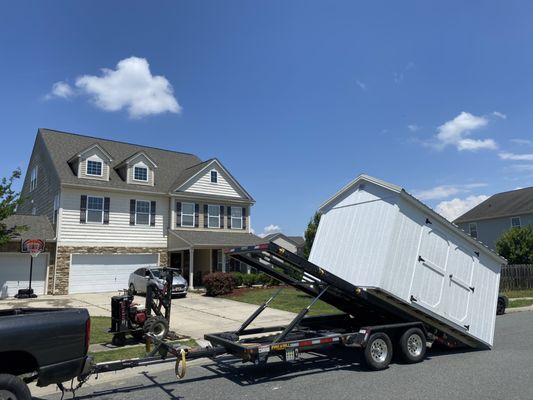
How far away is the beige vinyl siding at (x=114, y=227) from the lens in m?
24.3

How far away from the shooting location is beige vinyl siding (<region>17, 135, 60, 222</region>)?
1013 inches

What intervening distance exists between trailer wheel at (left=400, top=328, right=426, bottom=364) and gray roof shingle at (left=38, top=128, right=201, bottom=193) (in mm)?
21085

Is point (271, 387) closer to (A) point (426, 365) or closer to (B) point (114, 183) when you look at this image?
(A) point (426, 365)

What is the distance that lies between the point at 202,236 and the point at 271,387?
69.4 feet

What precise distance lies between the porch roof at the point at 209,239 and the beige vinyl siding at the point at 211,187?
8.77 ft

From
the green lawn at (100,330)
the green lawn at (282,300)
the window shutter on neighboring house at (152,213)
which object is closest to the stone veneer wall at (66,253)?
the window shutter on neighboring house at (152,213)

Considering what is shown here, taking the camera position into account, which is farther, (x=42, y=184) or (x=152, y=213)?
(x=42, y=184)

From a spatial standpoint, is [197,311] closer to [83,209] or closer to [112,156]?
[83,209]

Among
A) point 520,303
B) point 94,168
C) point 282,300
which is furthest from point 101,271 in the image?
point 520,303

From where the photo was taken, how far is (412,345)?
8320 millimetres

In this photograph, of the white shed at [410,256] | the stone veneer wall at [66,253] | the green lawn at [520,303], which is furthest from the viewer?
the stone veneer wall at [66,253]

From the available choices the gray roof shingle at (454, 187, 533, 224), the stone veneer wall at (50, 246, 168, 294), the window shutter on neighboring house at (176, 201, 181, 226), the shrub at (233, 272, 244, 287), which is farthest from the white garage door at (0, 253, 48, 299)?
the gray roof shingle at (454, 187, 533, 224)

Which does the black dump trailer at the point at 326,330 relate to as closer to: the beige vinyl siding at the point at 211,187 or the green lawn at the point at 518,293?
the green lawn at the point at 518,293

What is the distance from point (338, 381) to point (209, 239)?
20530 millimetres
